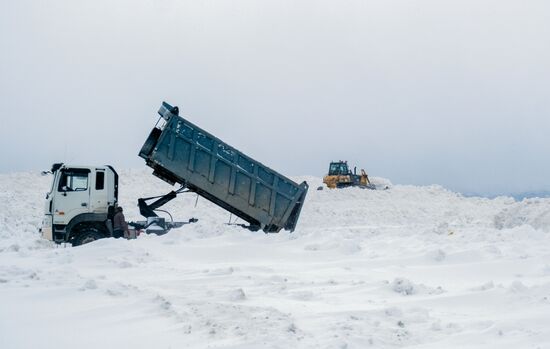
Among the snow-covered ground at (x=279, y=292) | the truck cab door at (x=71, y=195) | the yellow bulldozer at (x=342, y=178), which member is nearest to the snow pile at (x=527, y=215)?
the snow-covered ground at (x=279, y=292)

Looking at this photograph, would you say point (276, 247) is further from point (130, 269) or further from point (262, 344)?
point (262, 344)

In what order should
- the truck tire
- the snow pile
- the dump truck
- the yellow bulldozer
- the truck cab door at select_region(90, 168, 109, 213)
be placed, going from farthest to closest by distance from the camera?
1. the yellow bulldozer
2. the snow pile
3. the dump truck
4. the truck cab door at select_region(90, 168, 109, 213)
5. the truck tire

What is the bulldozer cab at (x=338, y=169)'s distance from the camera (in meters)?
39.9

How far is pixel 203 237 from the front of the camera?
46.1 feet

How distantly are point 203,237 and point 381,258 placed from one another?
5.00m

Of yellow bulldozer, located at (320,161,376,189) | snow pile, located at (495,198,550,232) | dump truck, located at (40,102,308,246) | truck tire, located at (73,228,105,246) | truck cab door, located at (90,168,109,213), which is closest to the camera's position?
truck tire, located at (73,228,105,246)

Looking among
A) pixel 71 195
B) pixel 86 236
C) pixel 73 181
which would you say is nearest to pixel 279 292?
pixel 86 236

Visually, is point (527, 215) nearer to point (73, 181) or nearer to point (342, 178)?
point (73, 181)

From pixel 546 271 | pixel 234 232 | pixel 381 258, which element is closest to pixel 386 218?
pixel 234 232

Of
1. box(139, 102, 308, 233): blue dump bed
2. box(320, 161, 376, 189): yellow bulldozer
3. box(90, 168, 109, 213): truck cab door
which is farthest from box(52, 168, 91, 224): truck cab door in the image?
box(320, 161, 376, 189): yellow bulldozer

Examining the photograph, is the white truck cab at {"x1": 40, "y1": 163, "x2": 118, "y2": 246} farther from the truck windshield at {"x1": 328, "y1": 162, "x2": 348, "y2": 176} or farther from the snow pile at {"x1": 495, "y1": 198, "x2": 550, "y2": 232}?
the truck windshield at {"x1": 328, "y1": 162, "x2": 348, "y2": 176}

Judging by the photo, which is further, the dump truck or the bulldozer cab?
the bulldozer cab

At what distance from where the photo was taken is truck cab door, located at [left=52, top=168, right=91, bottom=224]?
13.8 metres

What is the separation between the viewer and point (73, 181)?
14.0m
